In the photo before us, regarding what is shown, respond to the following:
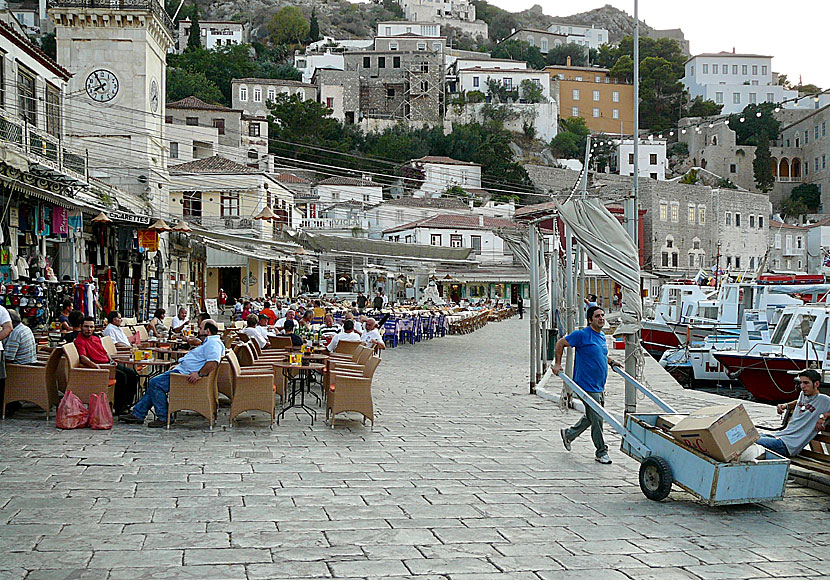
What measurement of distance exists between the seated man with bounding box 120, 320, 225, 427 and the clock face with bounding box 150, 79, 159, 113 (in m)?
22.3

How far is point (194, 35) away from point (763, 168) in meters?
65.6

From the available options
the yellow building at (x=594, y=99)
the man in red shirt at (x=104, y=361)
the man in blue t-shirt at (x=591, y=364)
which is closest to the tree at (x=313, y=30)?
the yellow building at (x=594, y=99)

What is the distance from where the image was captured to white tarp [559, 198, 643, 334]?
31.1 ft

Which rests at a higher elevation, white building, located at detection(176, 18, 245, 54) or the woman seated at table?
white building, located at detection(176, 18, 245, 54)

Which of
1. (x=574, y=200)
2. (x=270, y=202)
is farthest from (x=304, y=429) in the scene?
(x=270, y=202)

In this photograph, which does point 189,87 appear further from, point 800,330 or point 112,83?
point 800,330

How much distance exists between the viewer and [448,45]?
119 meters

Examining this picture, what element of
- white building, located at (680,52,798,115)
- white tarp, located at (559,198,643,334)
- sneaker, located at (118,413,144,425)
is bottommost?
sneaker, located at (118,413,144,425)

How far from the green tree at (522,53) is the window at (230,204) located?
78421 millimetres

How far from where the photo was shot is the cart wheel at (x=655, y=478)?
634 centimetres

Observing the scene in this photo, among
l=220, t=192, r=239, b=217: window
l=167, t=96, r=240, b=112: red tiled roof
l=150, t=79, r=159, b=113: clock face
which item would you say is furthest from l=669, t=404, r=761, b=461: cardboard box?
l=167, t=96, r=240, b=112: red tiled roof

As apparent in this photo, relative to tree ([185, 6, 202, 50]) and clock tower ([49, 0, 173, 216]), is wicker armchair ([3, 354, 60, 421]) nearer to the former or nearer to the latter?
clock tower ([49, 0, 173, 216])

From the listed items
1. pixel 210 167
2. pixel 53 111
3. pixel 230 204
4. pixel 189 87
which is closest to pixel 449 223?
pixel 230 204

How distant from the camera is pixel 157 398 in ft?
29.8
